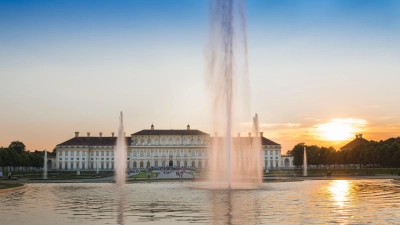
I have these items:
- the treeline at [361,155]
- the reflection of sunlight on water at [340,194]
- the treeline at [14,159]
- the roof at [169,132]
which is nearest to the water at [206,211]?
the reflection of sunlight on water at [340,194]

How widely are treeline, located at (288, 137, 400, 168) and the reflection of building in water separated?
588 inches

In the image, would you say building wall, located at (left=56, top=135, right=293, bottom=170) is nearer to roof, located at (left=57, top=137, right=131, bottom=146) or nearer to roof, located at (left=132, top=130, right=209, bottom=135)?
roof, located at (left=132, top=130, right=209, bottom=135)

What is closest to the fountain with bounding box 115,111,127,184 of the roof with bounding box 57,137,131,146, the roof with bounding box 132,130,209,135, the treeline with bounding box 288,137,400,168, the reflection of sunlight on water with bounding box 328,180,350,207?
the reflection of sunlight on water with bounding box 328,180,350,207

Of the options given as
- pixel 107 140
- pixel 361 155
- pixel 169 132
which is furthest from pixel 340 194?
pixel 107 140

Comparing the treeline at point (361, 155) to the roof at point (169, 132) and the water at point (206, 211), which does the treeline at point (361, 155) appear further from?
the water at point (206, 211)

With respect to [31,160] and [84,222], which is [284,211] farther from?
[31,160]

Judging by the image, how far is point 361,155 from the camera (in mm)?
75375

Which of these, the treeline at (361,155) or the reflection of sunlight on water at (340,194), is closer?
the reflection of sunlight on water at (340,194)

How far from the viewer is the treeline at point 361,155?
218ft

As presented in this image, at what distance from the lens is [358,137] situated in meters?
138

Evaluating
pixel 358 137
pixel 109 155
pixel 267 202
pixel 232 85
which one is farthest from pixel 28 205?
pixel 358 137

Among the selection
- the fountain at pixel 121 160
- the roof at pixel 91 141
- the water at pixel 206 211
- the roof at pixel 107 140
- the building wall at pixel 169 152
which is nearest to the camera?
the water at pixel 206 211

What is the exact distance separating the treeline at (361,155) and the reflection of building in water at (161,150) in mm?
14941

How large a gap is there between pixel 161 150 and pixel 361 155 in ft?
184
